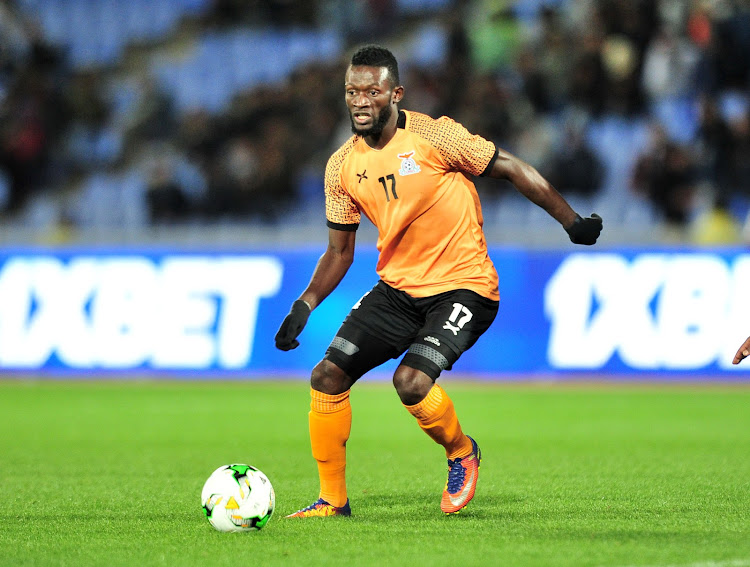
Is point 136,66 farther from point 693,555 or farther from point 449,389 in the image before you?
point 693,555

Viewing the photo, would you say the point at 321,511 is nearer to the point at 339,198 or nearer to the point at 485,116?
the point at 339,198

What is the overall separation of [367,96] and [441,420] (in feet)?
5.50

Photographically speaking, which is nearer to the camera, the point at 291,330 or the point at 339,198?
the point at 291,330

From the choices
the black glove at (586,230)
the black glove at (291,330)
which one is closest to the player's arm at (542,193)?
the black glove at (586,230)

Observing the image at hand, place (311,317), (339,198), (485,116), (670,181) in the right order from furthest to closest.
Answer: (485,116) < (670,181) < (311,317) < (339,198)

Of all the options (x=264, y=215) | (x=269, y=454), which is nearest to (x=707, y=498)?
(x=269, y=454)

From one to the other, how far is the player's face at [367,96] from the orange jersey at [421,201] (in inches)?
8.1

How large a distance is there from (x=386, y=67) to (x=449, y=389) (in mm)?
7896

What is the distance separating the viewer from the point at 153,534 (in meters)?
5.41

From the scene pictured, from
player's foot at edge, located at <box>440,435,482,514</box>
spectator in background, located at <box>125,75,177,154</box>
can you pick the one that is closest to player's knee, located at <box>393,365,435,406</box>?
player's foot at edge, located at <box>440,435,482,514</box>

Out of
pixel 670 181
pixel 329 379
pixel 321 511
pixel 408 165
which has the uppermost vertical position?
pixel 408 165

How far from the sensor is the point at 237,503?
5.45 meters

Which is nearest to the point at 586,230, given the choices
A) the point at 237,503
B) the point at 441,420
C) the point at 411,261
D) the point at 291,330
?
the point at 411,261

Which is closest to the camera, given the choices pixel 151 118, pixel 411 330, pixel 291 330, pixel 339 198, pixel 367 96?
pixel 367 96
